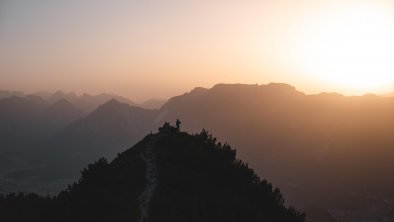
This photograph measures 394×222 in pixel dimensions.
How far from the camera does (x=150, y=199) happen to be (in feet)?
201

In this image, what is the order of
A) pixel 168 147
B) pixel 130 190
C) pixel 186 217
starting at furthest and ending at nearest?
1. pixel 168 147
2. pixel 130 190
3. pixel 186 217

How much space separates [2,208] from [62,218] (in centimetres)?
5979

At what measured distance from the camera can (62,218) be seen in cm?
6512

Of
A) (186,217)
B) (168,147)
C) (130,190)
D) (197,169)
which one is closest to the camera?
(186,217)

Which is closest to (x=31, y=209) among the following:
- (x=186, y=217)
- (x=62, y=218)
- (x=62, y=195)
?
(x=62, y=195)

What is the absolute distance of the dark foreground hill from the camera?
60625 millimetres

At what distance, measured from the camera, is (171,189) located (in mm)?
64688

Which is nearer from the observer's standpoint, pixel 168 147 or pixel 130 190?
pixel 130 190

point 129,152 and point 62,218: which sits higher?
point 129,152

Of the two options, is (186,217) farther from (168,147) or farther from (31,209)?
(31,209)

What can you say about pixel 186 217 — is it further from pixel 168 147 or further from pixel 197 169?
pixel 168 147

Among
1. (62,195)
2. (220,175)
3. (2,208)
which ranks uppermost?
(220,175)

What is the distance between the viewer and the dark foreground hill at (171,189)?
60.6 metres

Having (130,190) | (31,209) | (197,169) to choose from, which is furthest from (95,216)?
(31,209)
